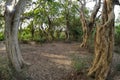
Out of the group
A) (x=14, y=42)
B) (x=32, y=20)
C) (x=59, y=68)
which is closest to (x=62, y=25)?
(x=32, y=20)

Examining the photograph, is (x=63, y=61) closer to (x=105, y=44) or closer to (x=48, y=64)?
(x=48, y=64)

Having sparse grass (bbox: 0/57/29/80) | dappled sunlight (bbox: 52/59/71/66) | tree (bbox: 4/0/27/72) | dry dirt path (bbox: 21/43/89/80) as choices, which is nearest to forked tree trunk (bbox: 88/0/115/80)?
dry dirt path (bbox: 21/43/89/80)

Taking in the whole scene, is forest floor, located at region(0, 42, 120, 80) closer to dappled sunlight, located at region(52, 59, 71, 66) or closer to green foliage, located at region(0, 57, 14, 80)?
dappled sunlight, located at region(52, 59, 71, 66)

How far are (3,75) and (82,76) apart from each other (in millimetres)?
3367

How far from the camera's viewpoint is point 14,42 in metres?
10.8

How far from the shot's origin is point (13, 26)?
1065 cm

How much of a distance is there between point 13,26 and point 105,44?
3.63 m

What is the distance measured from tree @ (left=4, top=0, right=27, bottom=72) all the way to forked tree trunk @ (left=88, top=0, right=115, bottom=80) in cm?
318

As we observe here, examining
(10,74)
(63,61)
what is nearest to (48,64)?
(63,61)

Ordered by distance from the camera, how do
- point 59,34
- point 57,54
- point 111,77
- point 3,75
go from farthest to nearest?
1. point 59,34
2. point 57,54
3. point 111,77
4. point 3,75

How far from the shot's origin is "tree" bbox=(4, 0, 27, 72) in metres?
10.4

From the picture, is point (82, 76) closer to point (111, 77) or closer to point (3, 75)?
point (111, 77)

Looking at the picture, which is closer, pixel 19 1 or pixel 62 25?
pixel 19 1

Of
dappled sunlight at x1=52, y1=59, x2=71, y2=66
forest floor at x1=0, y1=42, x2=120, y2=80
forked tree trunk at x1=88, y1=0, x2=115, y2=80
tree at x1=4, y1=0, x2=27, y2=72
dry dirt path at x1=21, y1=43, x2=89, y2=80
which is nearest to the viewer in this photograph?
tree at x1=4, y1=0, x2=27, y2=72
